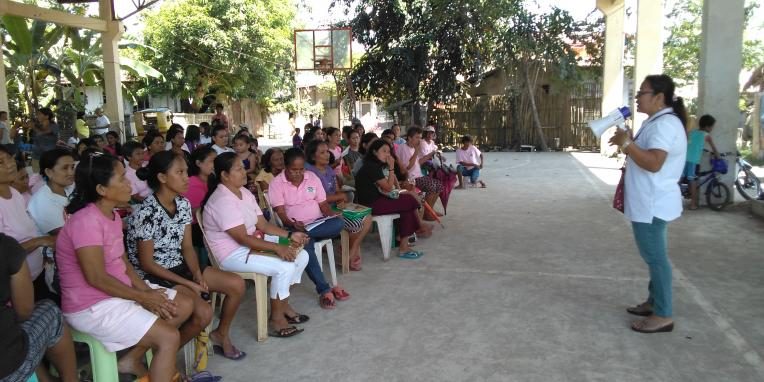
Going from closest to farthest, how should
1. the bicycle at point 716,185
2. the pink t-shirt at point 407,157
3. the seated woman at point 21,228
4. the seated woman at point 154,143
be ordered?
the seated woman at point 21,228 < the seated woman at point 154,143 < the pink t-shirt at point 407,157 < the bicycle at point 716,185

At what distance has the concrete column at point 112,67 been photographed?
12477mm

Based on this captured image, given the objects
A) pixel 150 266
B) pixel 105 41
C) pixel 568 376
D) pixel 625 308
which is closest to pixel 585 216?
pixel 625 308

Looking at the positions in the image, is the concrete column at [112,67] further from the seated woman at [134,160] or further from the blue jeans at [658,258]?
the blue jeans at [658,258]

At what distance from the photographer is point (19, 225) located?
3.02 m

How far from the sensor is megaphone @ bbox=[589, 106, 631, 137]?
3.43 m

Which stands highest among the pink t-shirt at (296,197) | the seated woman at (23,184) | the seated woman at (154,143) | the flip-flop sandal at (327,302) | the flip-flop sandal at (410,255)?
the seated woman at (154,143)

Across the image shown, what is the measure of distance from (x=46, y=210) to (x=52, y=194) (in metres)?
0.12

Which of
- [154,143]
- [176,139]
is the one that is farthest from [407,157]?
[154,143]

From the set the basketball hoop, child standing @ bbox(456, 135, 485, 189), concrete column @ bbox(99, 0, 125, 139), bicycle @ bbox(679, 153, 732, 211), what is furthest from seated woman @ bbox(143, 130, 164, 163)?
the basketball hoop

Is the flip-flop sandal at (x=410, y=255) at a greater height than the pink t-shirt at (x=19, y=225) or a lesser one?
lesser

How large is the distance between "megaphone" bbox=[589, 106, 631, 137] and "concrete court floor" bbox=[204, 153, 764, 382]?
1247 millimetres

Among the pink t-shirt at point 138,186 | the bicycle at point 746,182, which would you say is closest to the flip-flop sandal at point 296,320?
the pink t-shirt at point 138,186

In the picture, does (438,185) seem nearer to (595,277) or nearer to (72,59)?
(595,277)

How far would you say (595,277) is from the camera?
4547 mm
